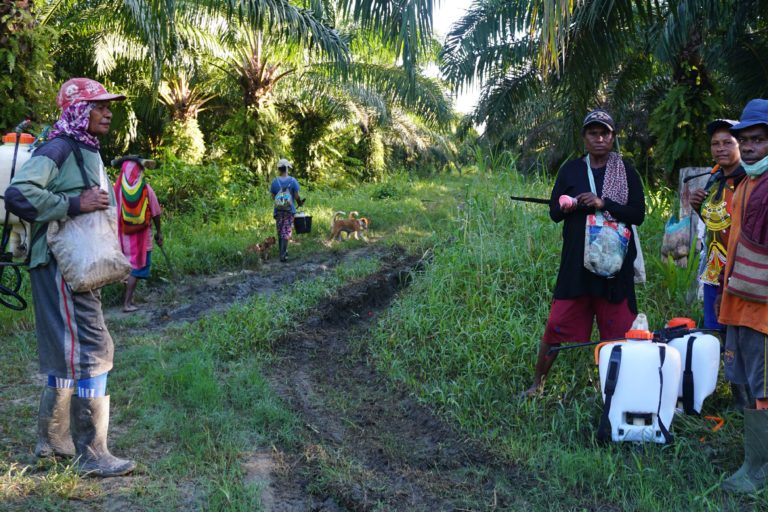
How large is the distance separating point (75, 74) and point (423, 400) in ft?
43.3

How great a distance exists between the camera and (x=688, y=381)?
398cm

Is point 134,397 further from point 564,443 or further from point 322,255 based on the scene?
point 322,255

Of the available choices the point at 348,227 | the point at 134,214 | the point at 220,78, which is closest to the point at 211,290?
the point at 134,214

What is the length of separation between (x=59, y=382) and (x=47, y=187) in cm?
99

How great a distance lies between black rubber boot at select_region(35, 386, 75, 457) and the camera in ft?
11.5

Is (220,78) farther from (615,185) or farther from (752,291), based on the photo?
(752,291)

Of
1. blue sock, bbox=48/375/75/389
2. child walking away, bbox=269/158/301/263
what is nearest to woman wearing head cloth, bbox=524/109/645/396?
blue sock, bbox=48/375/75/389

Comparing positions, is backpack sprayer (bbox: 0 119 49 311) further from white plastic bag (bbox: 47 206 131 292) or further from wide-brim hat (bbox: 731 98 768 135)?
wide-brim hat (bbox: 731 98 768 135)

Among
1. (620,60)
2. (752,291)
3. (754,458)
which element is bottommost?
(754,458)

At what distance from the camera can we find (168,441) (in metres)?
3.96

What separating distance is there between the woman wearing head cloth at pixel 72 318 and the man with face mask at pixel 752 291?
313 centimetres

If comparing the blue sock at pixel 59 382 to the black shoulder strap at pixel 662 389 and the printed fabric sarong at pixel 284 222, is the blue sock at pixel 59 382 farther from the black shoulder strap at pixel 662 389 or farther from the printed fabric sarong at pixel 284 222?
the printed fabric sarong at pixel 284 222

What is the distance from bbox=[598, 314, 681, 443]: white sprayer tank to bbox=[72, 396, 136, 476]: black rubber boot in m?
2.65

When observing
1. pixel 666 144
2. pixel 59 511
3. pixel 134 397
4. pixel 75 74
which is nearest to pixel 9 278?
pixel 134 397
